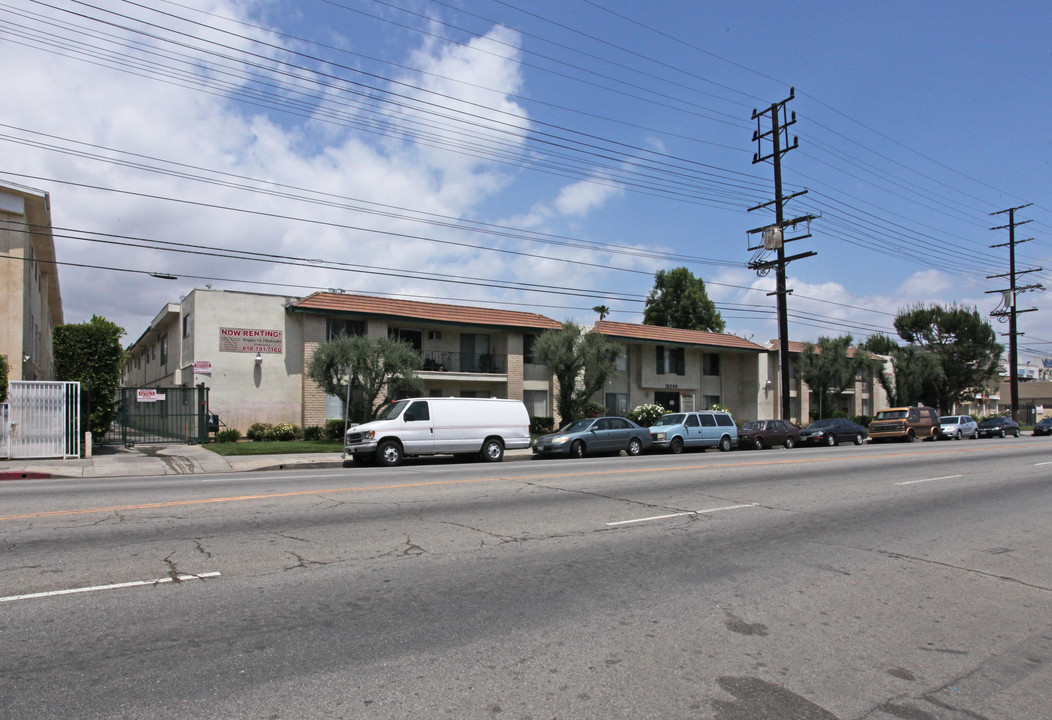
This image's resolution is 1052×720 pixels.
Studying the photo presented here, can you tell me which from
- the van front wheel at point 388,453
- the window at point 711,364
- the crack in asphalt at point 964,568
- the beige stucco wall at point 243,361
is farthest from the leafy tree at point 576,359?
the crack in asphalt at point 964,568

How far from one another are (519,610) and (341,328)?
25.8 metres

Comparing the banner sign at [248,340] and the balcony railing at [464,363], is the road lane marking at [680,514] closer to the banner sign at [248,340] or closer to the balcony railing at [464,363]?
the banner sign at [248,340]

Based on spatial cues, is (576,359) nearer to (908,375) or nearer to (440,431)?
(440,431)

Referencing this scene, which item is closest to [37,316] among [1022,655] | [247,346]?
[247,346]

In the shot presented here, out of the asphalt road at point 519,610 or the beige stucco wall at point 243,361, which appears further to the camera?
the beige stucco wall at point 243,361

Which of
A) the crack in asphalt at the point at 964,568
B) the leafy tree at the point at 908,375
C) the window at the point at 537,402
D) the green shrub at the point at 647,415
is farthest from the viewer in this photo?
the leafy tree at the point at 908,375

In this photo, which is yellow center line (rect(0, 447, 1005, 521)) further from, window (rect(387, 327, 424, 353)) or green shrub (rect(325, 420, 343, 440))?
window (rect(387, 327, 424, 353))

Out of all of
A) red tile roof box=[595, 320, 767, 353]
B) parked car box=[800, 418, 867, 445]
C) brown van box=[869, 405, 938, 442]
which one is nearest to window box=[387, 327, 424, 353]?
red tile roof box=[595, 320, 767, 353]

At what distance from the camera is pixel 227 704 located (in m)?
3.67

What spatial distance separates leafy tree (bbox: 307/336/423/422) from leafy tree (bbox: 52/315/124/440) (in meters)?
6.19

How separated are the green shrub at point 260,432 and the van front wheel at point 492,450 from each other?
10.4 metres

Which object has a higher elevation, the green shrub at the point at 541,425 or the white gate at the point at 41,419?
the white gate at the point at 41,419

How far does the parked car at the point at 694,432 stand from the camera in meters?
25.9

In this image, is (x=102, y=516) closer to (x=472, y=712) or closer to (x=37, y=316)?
(x=472, y=712)
